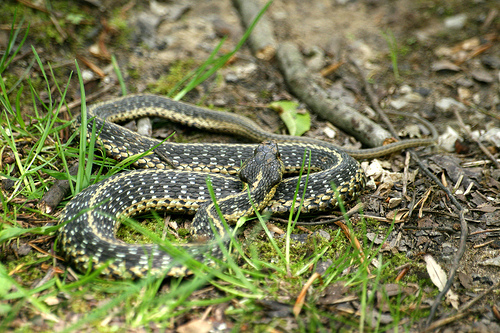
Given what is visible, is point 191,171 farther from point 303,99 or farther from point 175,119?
point 303,99

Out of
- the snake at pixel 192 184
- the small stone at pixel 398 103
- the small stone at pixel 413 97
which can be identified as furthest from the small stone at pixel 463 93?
the snake at pixel 192 184

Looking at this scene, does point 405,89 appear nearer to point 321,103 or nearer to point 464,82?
point 464,82

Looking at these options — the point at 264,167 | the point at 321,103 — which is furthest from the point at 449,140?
the point at 264,167

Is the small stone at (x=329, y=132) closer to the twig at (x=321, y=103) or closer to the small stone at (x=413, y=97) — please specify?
the twig at (x=321, y=103)

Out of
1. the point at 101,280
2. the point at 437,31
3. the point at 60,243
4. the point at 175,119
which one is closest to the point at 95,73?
the point at 175,119

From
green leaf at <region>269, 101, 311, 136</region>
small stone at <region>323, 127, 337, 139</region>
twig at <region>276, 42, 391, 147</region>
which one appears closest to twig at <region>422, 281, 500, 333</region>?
twig at <region>276, 42, 391, 147</region>

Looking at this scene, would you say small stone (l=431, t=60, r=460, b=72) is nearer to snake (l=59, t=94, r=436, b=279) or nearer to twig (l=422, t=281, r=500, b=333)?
snake (l=59, t=94, r=436, b=279)
